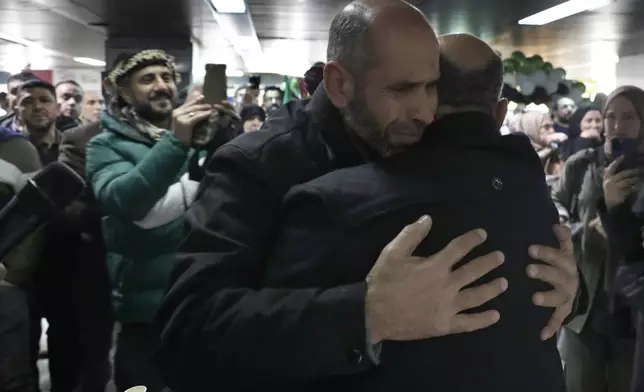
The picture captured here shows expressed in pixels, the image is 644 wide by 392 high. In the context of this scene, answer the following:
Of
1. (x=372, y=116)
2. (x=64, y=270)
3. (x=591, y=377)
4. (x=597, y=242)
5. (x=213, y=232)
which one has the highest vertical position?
(x=372, y=116)

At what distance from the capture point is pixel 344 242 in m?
0.92

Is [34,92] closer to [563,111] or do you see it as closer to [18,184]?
[18,184]

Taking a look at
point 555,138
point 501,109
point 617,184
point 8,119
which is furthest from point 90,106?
point 501,109

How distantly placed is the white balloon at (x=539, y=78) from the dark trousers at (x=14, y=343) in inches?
220

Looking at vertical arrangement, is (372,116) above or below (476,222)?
above

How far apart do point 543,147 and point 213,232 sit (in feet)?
13.7

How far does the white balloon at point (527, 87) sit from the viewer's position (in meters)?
6.88

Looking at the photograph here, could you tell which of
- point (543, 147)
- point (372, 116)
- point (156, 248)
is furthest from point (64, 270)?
point (543, 147)

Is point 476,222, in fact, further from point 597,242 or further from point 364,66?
point 597,242

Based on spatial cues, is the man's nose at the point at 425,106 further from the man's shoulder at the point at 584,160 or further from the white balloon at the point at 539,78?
the white balloon at the point at 539,78

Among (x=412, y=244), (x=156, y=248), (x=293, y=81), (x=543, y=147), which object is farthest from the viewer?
(x=293, y=81)

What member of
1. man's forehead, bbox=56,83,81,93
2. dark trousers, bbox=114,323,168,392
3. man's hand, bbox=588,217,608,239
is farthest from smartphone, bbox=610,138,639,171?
man's forehead, bbox=56,83,81,93

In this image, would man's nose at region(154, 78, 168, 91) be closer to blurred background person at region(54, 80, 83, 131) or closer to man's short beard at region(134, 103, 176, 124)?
man's short beard at region(134, 103, 176, 124)

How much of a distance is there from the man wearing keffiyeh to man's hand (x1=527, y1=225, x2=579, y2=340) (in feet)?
4.47
